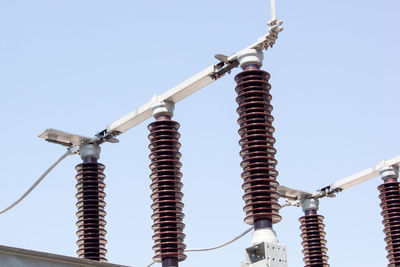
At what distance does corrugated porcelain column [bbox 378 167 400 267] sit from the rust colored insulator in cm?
941

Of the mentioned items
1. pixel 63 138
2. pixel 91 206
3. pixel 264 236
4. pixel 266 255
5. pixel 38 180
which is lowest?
pixel 266 255

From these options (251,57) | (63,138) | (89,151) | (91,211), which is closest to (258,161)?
(251,57)

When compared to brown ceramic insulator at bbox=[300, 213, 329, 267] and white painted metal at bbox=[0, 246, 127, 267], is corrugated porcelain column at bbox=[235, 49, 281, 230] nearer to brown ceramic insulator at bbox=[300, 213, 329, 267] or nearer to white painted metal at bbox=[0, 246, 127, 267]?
white painted metal at bbox=[0, 246, 127, 267]

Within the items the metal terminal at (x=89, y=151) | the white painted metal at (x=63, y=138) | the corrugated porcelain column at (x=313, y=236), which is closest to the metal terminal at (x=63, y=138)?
the white painted metal at (x=63, y=138)

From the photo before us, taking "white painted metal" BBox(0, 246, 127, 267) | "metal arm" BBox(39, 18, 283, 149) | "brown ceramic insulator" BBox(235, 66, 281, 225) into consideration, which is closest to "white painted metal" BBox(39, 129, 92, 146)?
"metal arm" BBox(39, 18, 283, 149)

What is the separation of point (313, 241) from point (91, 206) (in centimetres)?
906

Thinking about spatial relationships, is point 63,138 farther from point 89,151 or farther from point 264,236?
point 264,236

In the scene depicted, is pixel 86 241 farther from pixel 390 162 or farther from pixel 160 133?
pixel 390 162

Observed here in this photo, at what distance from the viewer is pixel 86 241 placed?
26078mm

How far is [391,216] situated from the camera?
28.5m

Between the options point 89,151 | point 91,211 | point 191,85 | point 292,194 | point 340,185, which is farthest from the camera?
point 292,194

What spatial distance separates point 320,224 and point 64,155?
10.1 meters

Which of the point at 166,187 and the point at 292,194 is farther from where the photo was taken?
the point at 292,194

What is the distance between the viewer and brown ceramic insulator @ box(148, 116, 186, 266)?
2173 centimetres
